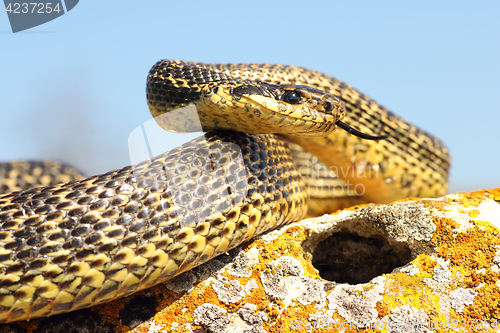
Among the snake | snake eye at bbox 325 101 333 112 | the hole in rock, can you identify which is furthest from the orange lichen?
snake eye at bbox 325 101 333 112

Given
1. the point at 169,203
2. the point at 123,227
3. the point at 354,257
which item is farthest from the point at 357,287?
the point at 123,227

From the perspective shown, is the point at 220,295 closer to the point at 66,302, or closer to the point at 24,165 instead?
the point at 66,302

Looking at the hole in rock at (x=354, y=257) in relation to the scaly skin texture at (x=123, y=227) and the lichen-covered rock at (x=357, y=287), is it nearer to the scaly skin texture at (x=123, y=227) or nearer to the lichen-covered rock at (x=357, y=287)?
Result: the lichen-covered rock at (x=357, y=287)

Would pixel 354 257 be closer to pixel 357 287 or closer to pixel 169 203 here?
pixel 357 287

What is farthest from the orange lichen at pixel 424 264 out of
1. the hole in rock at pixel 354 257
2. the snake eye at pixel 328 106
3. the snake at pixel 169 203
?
the snake eye at pixel 328 106

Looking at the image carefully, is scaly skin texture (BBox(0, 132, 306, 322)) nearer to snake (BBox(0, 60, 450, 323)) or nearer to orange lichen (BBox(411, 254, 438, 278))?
snake (BBox(0, 60, 450, 323))

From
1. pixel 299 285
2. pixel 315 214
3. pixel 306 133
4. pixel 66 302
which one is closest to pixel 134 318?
pixel 66 302
